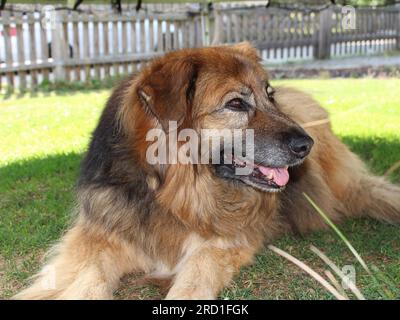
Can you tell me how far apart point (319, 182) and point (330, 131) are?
2.03 feet

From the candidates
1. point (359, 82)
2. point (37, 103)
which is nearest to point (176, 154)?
point (37, 103)

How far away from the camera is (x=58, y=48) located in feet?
45.7

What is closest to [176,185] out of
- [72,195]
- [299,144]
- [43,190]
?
[299,144]

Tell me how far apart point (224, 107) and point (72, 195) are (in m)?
2.44

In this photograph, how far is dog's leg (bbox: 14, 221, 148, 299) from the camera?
3.58 m

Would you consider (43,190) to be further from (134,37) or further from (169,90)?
(134,37)

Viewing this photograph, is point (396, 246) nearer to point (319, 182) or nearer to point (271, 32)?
point (319, 182)

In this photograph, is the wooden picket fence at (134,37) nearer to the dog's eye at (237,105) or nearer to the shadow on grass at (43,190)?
the shadow on grass at (43,190)

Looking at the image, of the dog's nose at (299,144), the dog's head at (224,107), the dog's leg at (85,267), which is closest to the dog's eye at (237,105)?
the dog's head at (224,107)

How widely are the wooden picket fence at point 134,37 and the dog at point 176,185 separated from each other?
699cm

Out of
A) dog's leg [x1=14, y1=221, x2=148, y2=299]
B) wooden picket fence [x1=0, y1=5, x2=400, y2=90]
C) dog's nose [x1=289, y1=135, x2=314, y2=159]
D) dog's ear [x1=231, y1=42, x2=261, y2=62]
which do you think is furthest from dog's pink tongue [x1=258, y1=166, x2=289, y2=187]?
wooden picket fence [x1=0, y1=5, x2=400, y2=90]

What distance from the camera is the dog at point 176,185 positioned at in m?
3.72

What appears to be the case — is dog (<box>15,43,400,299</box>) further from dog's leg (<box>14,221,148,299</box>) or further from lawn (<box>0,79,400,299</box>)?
lawn (<box>0,79,400,299</box>)

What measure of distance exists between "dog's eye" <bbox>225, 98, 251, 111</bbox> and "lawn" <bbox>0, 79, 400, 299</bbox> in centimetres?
83
